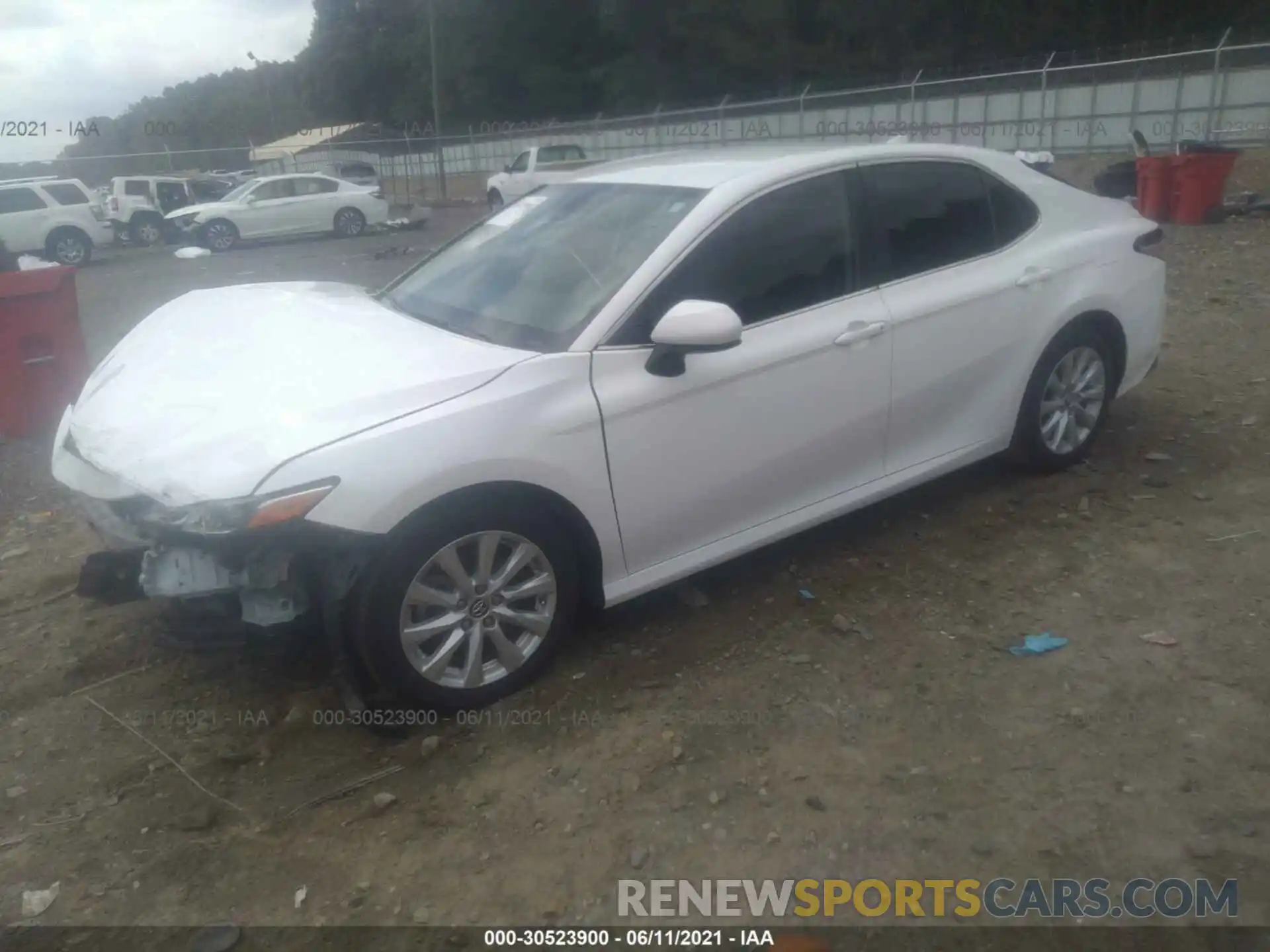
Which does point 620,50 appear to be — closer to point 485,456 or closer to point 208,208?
point 208,208

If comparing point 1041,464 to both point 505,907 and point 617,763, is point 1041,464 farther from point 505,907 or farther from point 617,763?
point 505,907

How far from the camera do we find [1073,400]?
489 centimetres

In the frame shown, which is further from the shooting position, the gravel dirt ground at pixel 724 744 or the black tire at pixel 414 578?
the black tire at pixel 414 578

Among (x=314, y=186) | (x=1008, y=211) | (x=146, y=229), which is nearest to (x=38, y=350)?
(x=1008, y=211)

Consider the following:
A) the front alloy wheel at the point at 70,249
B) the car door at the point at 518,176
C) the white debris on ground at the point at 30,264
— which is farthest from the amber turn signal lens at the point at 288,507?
the car door at the point at 518,176

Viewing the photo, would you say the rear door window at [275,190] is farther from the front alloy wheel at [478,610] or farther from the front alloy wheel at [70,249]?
the front alloy wheel at [478,610]

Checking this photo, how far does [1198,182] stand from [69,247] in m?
20.1

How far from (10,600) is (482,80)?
5584 cm

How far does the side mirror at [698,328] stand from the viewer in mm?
3279

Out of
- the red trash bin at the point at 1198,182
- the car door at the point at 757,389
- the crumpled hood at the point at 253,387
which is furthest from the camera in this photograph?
the red trash bin at the point at 1198,182

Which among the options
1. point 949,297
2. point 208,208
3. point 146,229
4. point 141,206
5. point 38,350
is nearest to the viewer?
point 949,297

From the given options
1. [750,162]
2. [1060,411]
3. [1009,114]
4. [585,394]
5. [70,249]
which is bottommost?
[70,249]

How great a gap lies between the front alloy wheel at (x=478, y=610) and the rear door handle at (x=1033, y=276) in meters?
2.56

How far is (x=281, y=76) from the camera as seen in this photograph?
8406cm
